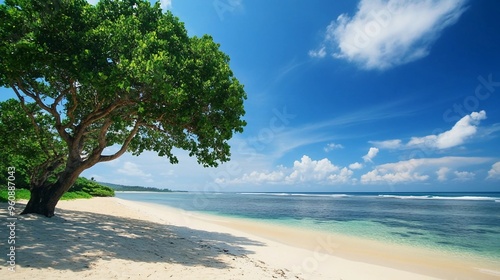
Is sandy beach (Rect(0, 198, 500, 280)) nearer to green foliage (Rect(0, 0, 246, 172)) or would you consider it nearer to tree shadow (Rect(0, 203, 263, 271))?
tree shadow (Rect(0, 203, 263, 271))

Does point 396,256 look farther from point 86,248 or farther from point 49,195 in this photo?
point 49,195

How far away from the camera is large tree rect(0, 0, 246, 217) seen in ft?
33.2

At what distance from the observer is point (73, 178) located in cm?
1395

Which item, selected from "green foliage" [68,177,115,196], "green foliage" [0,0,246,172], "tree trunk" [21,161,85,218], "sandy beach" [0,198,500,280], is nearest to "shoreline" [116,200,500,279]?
"sandy beach" [0,198,500,280]

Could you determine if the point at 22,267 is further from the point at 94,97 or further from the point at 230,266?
the point at 94,97

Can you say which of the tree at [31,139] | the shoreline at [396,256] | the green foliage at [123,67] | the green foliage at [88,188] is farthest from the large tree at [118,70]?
the green foliage at [88,188]

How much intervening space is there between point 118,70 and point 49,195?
7756 mm

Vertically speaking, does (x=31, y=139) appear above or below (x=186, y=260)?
above

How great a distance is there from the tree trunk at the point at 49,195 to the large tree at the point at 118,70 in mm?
46

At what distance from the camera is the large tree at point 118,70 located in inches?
398

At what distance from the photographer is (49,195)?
13445mm

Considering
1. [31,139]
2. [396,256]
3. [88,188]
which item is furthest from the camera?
[88,188]

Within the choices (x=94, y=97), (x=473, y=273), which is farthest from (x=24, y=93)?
(x=473, y=273)

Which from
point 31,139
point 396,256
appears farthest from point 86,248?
point 396,256
